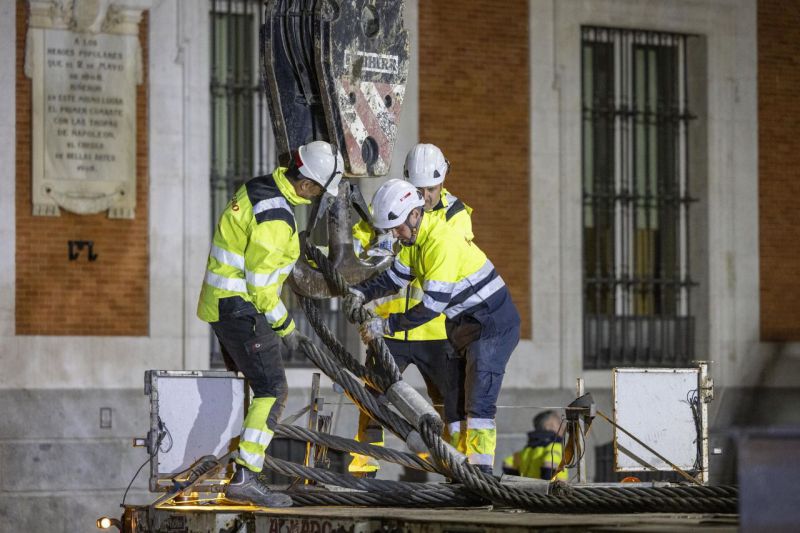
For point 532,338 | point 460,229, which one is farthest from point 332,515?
point 532,338

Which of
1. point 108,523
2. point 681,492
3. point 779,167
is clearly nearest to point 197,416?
point 108,523

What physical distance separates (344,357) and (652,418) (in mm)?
2023

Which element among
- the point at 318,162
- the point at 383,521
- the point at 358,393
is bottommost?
the point at 383,521

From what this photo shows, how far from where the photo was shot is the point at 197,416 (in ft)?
26.8

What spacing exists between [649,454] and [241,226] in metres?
2.98

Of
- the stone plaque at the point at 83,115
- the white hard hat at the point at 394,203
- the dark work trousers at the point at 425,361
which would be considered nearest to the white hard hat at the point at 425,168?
the white hard hat at the point at 394,203

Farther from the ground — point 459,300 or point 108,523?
point 459,300

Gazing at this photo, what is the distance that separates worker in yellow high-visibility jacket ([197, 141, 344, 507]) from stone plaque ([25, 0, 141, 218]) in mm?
5907

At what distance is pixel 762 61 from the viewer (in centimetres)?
1639

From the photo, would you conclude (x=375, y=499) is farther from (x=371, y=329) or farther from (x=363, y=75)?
(x=363, y=75)

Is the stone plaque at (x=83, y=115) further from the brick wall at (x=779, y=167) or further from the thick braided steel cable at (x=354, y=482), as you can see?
the brick wall at (x=779, y=167)

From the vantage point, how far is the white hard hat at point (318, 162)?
302 inches

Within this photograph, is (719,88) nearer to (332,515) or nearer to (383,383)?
(383,383)

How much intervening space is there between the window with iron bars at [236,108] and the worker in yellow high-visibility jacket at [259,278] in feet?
21.5
